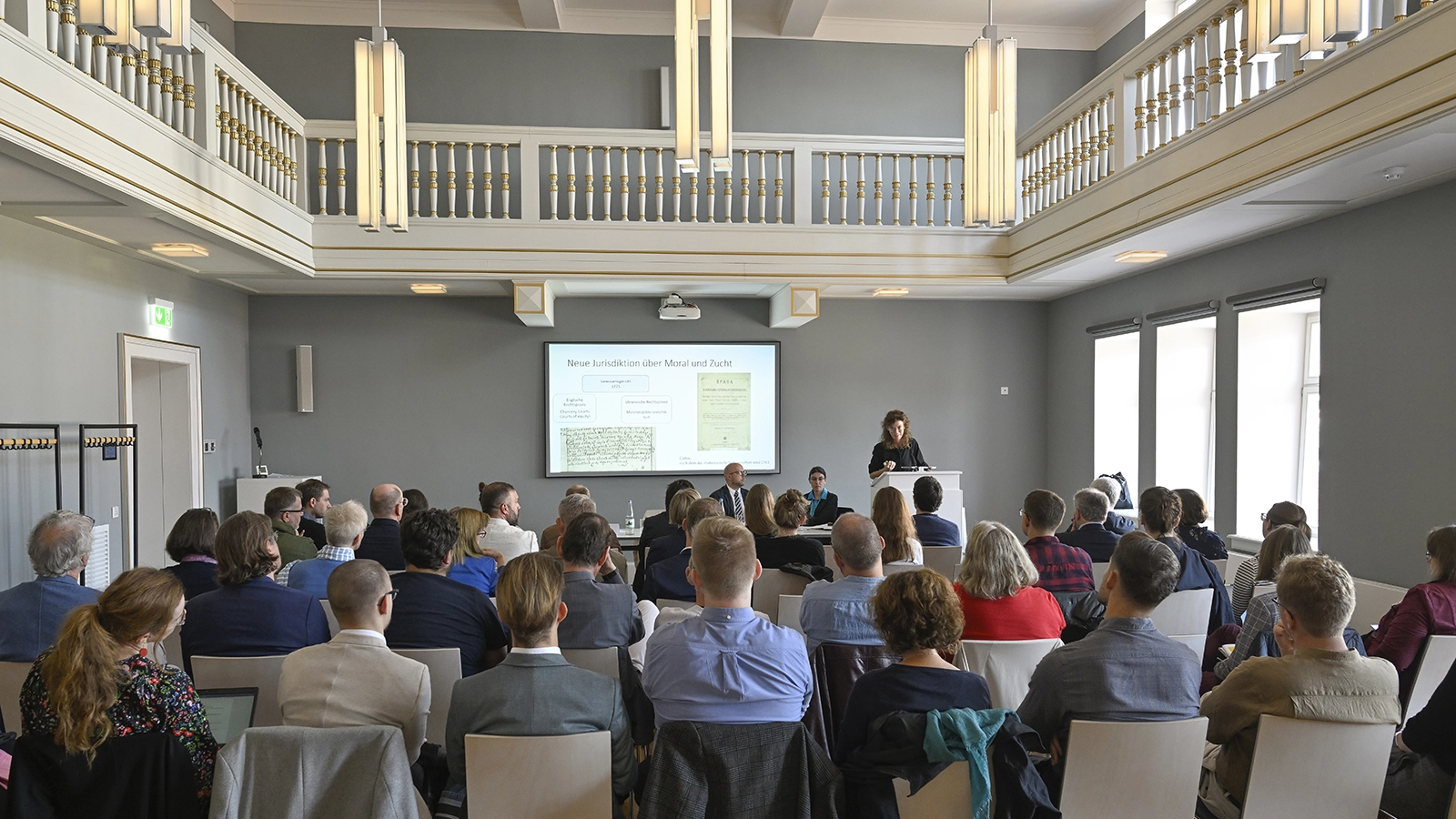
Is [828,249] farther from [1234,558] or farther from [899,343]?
[1234,558]

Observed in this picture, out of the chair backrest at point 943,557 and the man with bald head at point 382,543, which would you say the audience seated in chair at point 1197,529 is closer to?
the chair backrest at point 943,557

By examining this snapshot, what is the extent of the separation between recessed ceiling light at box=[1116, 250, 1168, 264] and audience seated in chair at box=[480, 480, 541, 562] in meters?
4.63

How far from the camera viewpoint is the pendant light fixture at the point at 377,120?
5656 mm

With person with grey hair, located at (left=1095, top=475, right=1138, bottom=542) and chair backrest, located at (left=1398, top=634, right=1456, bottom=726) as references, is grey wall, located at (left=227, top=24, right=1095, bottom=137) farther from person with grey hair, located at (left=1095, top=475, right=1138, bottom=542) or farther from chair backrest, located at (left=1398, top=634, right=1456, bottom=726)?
chair backrest, located at (left=1398, top=634, right=1456, bottom=726)

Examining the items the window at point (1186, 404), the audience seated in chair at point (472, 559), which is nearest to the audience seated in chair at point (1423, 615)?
the audience seated in chair at point (472, 559)

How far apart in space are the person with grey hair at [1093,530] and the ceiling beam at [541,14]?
636cm

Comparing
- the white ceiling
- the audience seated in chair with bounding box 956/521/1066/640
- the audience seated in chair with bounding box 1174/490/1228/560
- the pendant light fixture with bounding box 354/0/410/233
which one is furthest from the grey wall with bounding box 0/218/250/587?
the audience seated in chair with bounding box 1174/490/1228/560

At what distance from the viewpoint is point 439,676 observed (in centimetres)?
291

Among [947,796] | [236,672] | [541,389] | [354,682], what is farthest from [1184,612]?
[541,389]

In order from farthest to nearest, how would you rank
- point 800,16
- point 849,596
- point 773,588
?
point 800,16
point 773,588
point 849,596

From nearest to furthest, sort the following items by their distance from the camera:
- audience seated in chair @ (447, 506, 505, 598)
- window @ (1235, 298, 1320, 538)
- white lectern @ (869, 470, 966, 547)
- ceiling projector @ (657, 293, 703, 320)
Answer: audience seated in chair @ (447, 506, 505, 598)
window @ (1235, 298, 1320, 538)
white lectern @ (869, 470, 966, 547)
ceiling projector @ (657, 293, 703, 320)

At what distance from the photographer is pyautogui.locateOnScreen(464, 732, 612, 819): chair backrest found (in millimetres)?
2199

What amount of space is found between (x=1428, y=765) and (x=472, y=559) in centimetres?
335

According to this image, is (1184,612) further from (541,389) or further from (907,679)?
(541,389)
